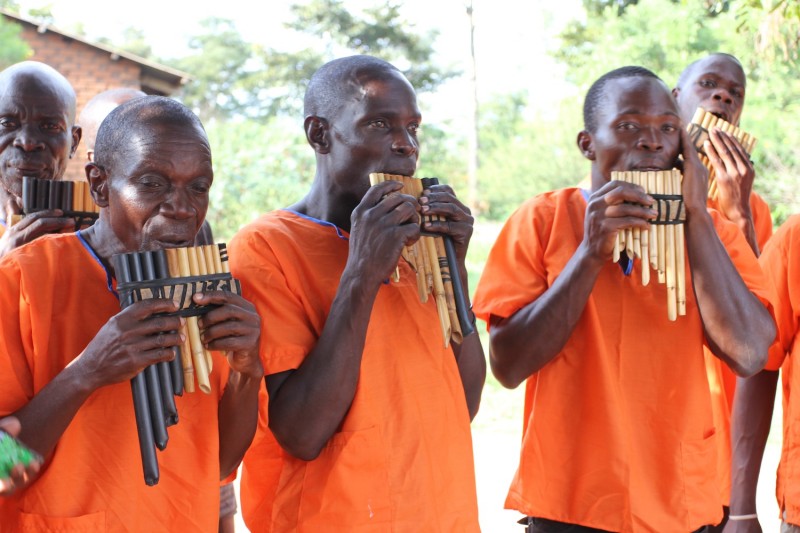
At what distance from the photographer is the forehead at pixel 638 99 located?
3732 millimetres

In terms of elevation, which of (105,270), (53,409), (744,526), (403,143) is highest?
(403,143)

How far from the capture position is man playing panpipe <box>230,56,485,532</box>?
2.94 meters

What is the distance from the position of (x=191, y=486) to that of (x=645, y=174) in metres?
1.96

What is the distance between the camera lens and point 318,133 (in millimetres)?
3469

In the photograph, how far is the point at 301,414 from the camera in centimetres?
292

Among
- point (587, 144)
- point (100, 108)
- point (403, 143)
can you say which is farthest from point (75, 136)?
point (587, 144)

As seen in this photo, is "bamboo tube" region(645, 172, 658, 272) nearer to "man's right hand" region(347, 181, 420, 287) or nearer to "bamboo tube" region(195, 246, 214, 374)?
"man's right hand" region(347, 181, 420, 287)

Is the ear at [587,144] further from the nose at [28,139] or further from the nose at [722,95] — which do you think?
the nose at [28,139]

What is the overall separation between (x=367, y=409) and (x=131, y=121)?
1.13 m

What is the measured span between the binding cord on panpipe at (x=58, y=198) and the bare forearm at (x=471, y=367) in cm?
145

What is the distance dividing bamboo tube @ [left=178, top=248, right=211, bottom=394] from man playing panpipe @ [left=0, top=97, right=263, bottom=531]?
3cm

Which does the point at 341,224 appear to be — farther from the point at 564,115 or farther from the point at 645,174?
the point at 564,115

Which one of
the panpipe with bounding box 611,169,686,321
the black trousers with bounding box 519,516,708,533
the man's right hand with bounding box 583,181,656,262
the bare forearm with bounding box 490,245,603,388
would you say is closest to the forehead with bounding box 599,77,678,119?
the panpipe with bounding box 611,169,686,321

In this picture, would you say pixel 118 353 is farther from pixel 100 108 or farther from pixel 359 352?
pixel 100 108
